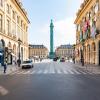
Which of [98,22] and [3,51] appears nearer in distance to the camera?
[3,51]

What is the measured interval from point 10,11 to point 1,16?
9.33 meters

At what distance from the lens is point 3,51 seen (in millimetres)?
48656

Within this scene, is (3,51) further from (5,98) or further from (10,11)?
(5,98)

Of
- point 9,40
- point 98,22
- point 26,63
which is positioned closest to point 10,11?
point 9,40

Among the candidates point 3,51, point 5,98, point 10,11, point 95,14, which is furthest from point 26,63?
point 5,98

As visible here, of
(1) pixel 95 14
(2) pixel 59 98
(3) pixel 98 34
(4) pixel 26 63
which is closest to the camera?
(2) pixel 59 98

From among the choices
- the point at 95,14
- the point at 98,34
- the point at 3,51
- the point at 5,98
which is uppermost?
the point at 95,14

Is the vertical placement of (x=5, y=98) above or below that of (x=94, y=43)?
below

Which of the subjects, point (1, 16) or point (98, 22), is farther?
point (98, 22)

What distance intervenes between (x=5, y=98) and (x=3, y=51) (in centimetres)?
3725

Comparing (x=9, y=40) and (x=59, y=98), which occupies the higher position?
(x=9, y=40)

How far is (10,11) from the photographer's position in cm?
5659

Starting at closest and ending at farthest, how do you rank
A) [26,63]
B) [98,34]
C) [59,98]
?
1. [59,98]
2. [26,63]
3. [98,34]

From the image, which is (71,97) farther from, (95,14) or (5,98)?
(95,14)
